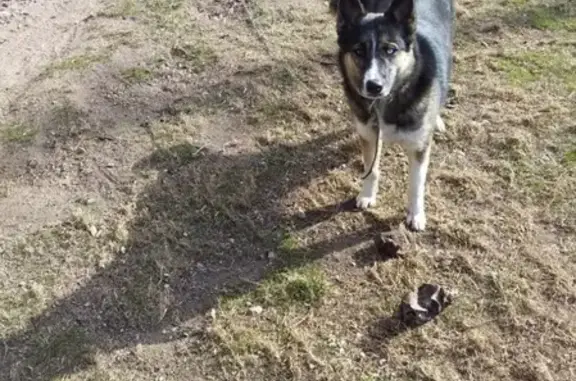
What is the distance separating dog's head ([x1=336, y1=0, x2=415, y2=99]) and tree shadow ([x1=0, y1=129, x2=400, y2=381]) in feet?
3.12

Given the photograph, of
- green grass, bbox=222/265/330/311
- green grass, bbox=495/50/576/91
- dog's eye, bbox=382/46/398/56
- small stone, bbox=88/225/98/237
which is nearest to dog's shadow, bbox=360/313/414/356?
green grass, bbox=222/265/330/311

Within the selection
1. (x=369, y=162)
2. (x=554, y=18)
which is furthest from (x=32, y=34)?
(x=554, y=18)

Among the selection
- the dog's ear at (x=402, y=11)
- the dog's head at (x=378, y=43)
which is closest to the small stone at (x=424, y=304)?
the dog's head at (x=378, y=43)

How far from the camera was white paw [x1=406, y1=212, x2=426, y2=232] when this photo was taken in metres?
3.88

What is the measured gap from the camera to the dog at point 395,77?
10.9 ft

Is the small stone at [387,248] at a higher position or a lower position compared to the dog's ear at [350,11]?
lower

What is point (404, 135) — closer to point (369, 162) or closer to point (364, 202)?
point (369, 162)

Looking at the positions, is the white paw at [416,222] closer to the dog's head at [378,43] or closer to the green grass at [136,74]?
the dog's head at [378,43]

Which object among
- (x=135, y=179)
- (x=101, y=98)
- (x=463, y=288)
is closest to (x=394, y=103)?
(x=463, y=288)

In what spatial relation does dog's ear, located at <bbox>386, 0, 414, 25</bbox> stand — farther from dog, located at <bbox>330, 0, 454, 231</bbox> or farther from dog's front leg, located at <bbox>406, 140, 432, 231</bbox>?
dog's front leg, located at <bbox>406, 140, 432, 231</bbox>

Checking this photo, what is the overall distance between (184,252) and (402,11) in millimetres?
1708

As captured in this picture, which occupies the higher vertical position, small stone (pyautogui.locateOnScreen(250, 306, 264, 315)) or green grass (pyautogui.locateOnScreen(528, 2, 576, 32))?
green grass (pyautogui.locateOnScreen(528, 2, 576, 32))

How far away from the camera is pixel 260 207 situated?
13.5 feet

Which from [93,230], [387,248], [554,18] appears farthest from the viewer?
[554,18]
